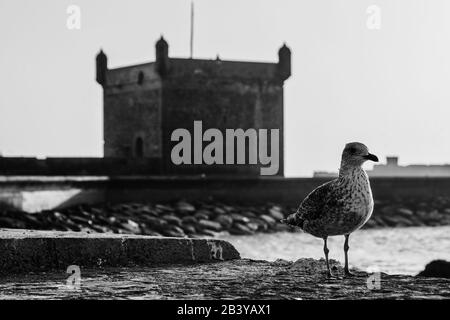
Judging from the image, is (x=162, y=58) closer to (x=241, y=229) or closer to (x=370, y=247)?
(x=241, y=229)

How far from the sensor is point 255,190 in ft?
89.3

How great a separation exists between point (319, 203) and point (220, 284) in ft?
2.50

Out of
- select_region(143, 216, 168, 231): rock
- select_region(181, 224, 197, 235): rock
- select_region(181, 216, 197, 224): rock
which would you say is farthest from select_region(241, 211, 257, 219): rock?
select_region(143, 216, 168, 231): rock

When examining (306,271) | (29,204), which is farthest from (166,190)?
(306,271)

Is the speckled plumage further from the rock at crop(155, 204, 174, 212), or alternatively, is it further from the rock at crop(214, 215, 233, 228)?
the rock at crop(155, 204, 174, 212)

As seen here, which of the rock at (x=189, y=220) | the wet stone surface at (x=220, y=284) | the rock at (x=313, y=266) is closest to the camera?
the wet stone surface at (x=220, y=284)

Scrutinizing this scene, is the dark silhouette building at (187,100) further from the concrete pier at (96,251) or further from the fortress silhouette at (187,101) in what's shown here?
the concrete pier at (96,251)

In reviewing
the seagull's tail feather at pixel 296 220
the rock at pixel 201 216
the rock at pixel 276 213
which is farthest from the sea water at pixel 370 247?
the seagull's tail feather at pixel 296 220

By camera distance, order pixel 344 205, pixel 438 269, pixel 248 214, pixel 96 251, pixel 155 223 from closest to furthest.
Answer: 1. pixel 344 205
2. pixel 96 251
3. pixel 438 269
4. pixel 155 223
5. pixel 248 214

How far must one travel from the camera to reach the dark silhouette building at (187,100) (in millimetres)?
32062

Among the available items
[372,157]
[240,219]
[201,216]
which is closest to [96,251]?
[372,157]

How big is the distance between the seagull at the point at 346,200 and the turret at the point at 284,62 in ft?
98.1

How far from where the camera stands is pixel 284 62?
34.2 meters
